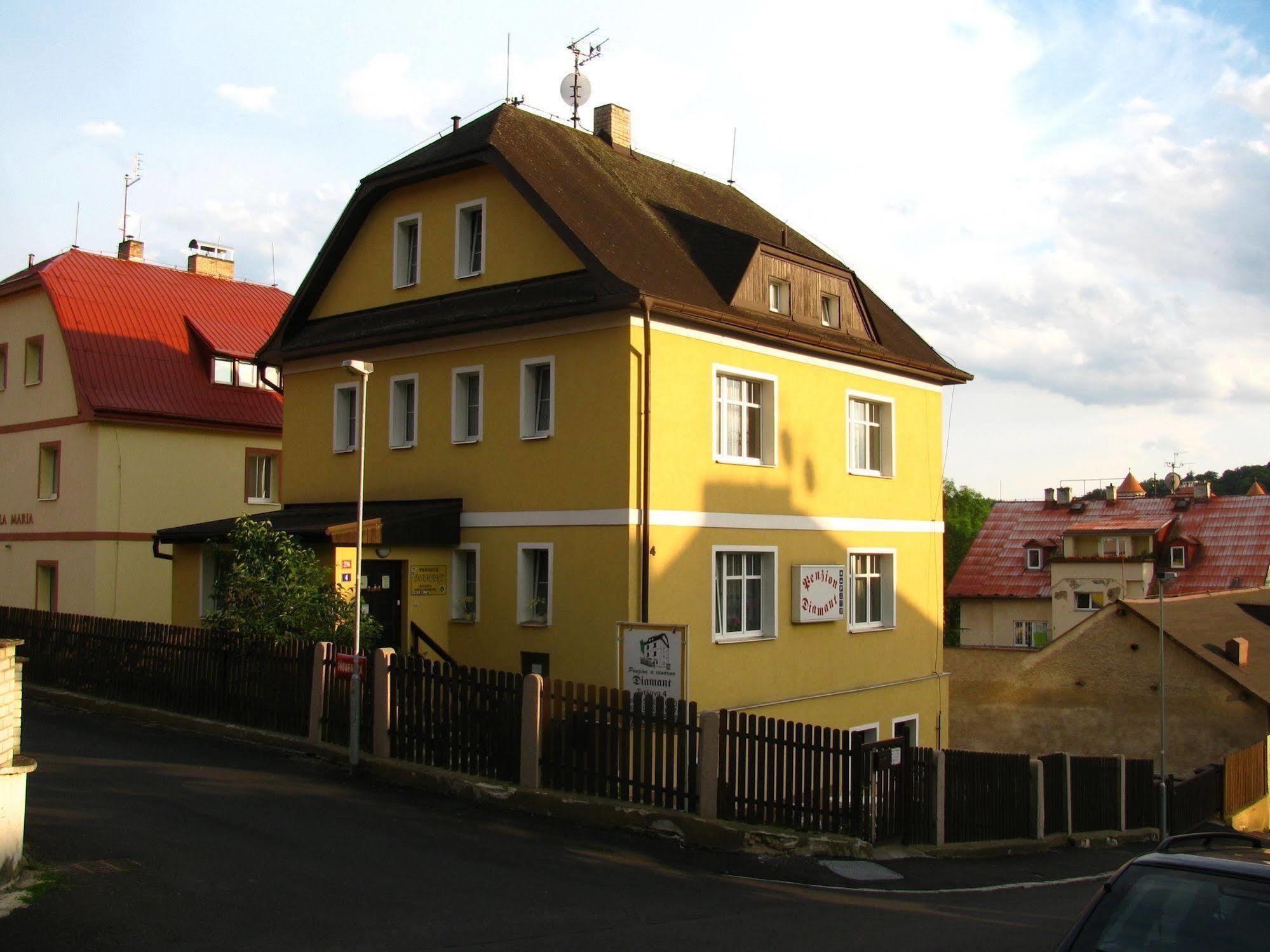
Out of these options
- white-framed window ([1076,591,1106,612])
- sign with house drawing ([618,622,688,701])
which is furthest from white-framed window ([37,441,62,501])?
white-framed window ([1076,591,1106,612])

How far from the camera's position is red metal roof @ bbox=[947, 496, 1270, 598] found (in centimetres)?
5388

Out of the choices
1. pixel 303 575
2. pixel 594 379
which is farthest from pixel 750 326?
pixel 303 575


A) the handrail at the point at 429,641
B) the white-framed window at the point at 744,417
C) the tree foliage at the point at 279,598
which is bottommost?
the handrail at the point at 429,641

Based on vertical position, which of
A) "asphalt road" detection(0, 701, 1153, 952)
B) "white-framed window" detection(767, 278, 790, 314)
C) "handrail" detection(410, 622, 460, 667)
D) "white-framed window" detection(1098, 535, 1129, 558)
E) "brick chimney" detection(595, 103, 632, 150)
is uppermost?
"brick chimney" detection(595, 103, 632, 150)

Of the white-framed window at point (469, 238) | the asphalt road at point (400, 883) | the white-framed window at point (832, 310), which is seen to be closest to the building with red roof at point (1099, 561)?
the white-framed window at point (832, 310)

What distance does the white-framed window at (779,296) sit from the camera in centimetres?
2077

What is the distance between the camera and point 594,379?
59.4ft

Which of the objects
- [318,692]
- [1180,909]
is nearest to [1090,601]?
[318,692]

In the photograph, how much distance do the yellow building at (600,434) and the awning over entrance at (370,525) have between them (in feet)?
0.19

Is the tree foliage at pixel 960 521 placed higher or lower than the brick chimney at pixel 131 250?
lower

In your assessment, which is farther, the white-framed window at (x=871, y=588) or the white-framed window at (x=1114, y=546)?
the white-framed window at (x=1114, y=546)

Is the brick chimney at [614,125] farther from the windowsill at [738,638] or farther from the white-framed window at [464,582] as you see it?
the windowsill at [738,638]

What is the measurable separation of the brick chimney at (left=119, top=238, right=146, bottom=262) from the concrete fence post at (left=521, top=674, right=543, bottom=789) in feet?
98.9

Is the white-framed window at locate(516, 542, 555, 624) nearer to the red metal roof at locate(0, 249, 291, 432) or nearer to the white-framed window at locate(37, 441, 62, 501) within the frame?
the red metal roof at locate(0, 249, 291, 432)
